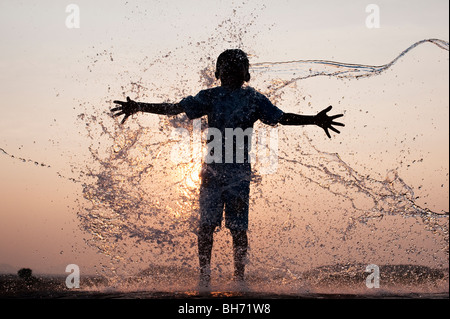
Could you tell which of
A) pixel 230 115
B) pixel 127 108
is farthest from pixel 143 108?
pixel 230 115

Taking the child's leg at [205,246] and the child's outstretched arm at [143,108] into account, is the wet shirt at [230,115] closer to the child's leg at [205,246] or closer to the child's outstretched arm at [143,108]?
the child's outstretched arm at [143,108]

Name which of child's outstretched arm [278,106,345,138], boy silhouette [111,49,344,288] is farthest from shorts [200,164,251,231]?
child's outstretched arm [278,106,345,138]

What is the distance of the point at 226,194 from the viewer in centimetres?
539

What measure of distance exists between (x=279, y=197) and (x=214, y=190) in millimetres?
1140

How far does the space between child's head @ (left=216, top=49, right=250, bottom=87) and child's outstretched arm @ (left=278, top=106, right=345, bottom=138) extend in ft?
1.89

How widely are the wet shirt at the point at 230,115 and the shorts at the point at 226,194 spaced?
0.28ft

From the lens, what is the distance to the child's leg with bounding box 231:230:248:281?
5.40m

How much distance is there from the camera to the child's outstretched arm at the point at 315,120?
5684 millimetres

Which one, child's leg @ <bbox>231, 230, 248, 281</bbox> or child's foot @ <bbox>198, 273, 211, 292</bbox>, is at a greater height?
child's leg @ <bbox>231, 230, 248, 281</bbox>

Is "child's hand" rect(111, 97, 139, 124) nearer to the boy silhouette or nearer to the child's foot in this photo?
the boy silhouette

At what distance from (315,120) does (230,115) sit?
2.86 ft
